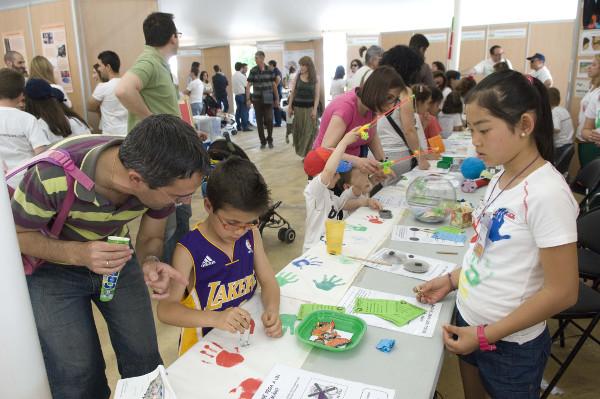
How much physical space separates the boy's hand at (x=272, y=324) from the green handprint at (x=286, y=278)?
0.92 feet

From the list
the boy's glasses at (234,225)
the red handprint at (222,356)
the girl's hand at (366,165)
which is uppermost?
the boy's glasses at (234,225)

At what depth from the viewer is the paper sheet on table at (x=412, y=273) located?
1.62 m

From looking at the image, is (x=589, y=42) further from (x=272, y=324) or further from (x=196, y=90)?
(x=196, y=90)

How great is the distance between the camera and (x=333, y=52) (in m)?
11.6

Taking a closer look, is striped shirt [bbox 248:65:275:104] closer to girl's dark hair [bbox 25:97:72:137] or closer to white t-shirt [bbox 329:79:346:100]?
white t-shirt [bbox 329:79:346:100]

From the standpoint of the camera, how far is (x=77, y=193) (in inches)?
46.7

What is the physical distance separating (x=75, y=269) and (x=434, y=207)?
1.66 m

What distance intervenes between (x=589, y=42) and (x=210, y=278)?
5.13m

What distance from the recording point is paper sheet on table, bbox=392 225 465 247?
192 cm


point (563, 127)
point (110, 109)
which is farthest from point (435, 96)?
point (110, 109)

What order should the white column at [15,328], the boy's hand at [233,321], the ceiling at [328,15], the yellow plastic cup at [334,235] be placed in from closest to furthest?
1. the white column at [15,328]
2. the boy's hand at [233,321]
3. the yellow plastic cup at [334,235]
4. the ceiling at [328,15]

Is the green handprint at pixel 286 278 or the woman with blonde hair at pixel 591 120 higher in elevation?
the woman with blonde hair at pixel 591 120

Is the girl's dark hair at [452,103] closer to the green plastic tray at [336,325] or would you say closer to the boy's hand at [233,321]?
the green plastic tray at [336,325]

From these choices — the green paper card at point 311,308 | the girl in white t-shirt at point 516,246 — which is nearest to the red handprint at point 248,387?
the green paper card at point 311,308
